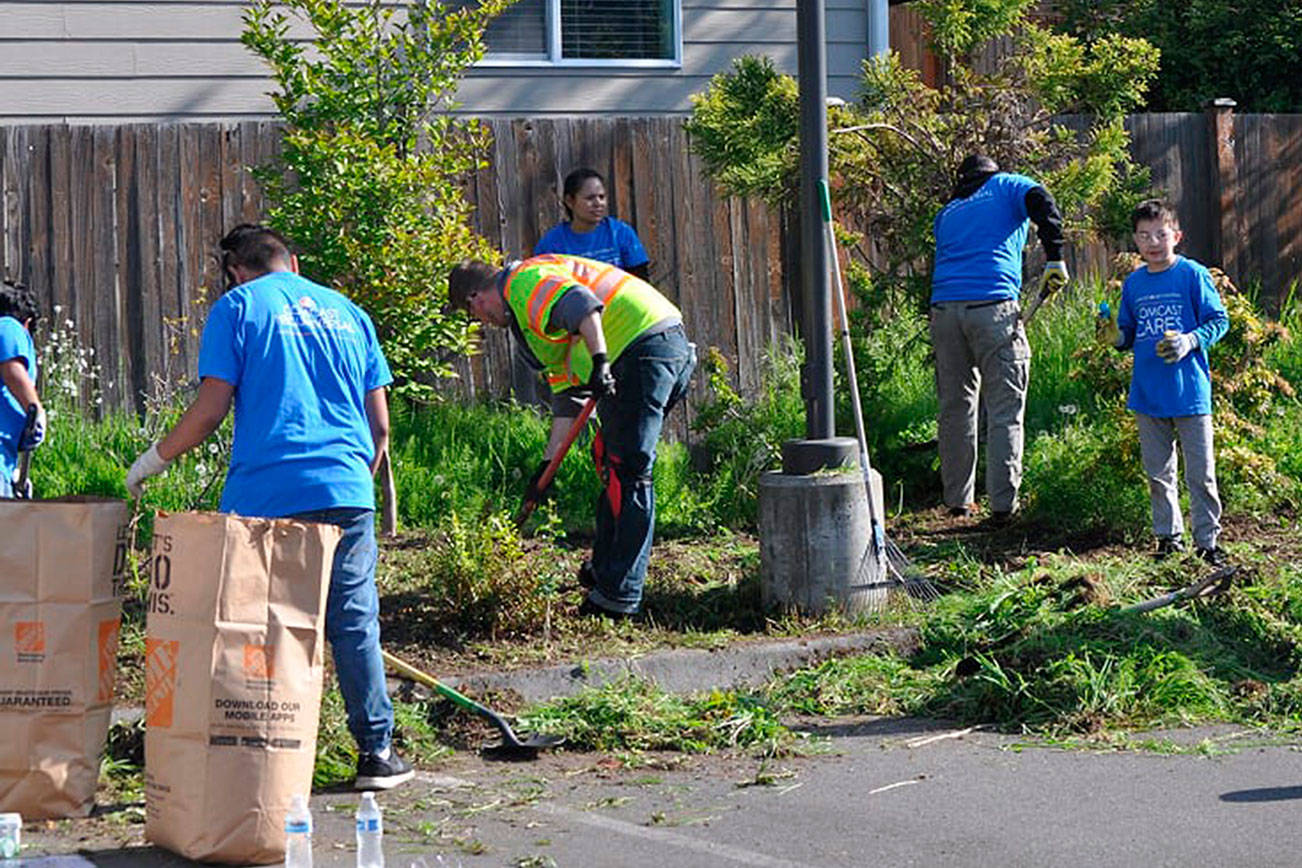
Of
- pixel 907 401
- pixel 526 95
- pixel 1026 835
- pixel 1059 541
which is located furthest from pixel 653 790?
pixel 526 95

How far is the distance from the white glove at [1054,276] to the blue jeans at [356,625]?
4.74 meters

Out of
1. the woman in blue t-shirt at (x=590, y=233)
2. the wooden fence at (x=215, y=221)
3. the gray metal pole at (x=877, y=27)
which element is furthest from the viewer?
the gray metal pole at (x=877, y=27)

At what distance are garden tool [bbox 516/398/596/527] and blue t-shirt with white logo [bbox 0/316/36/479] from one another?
85.0 inches

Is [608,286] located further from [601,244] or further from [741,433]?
[741,433]

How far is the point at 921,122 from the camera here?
35.8 feet

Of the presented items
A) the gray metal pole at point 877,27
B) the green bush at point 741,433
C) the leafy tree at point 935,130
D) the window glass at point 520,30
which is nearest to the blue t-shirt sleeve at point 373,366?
the green bush at point 741,433

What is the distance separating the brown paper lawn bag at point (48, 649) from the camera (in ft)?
19.9

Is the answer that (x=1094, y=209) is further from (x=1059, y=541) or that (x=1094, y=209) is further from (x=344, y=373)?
(x=344, y=373)

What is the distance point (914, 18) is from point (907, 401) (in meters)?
7.23

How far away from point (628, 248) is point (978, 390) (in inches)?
81.4

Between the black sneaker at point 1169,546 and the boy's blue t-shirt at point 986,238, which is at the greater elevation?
the boy's blue t-shirt at point 986,238

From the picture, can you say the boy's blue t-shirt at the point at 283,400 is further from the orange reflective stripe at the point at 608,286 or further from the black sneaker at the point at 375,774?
the orange reflective stripe at the point at 608,286

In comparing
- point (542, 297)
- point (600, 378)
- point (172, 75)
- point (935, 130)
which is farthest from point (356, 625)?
point (172, 75)

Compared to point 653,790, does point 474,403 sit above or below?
above
